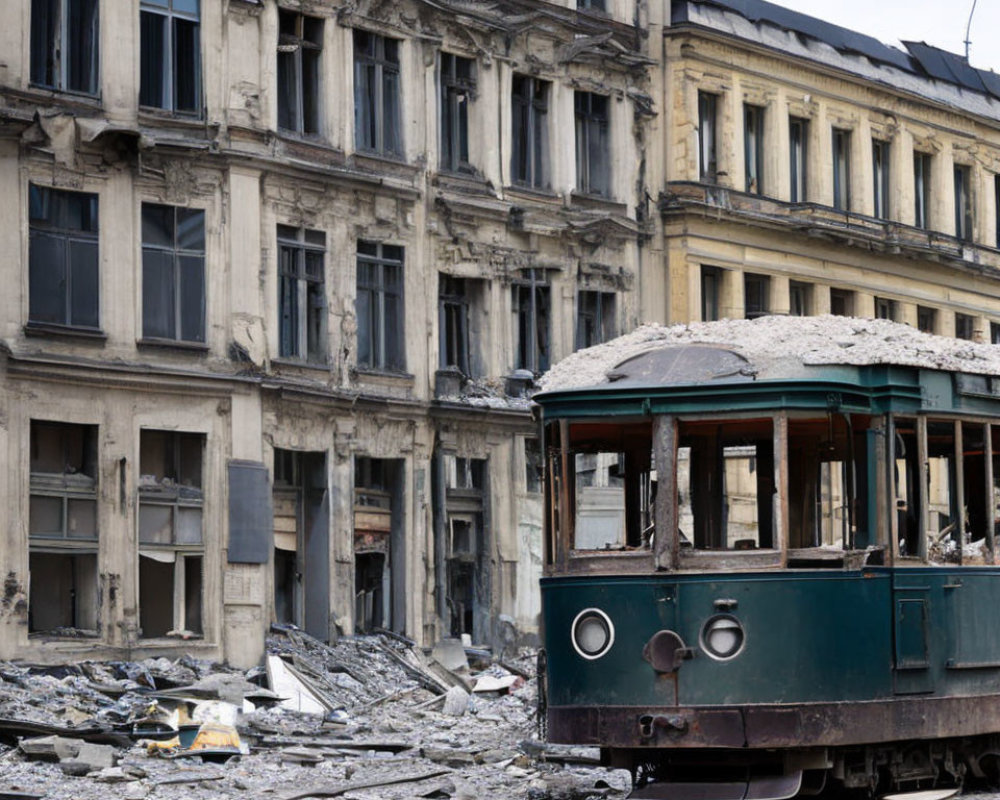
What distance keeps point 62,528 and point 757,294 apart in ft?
58.1

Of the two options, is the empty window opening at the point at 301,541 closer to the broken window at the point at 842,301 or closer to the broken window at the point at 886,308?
the broken window at the point at 842,301

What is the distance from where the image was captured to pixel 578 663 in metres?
16.8

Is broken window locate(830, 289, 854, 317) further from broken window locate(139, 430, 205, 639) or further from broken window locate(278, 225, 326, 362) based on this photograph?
broken window locate(139, 430, 205, 639)

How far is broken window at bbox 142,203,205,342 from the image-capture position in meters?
30.5

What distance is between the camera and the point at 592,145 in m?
39.7

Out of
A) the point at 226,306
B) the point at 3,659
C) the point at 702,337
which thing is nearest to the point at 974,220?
the point at 226,306

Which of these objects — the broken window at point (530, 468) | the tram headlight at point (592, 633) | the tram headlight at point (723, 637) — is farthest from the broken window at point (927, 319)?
the tram headlight at point (723, 637)

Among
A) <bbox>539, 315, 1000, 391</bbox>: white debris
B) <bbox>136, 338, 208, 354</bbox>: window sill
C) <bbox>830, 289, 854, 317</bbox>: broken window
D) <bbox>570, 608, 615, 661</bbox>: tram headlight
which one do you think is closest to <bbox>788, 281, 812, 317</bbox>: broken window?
<bbox>830, 289, 854, 317</bbox>: broken window

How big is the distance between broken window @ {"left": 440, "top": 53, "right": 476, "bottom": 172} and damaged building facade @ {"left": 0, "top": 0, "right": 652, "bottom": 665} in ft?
0.15

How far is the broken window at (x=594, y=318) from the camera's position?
127 feet

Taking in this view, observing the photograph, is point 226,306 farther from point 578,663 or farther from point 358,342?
point 578,663

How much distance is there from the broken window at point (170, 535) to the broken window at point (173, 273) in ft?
4.59

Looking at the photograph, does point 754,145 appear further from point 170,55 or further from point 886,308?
point 170,55

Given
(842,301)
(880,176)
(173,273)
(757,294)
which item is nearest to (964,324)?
(880,176)
